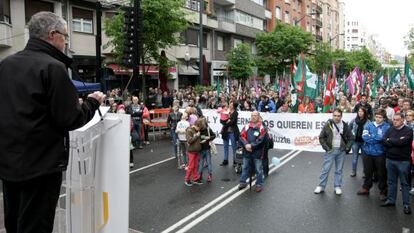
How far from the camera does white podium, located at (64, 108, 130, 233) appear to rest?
2.81 meters

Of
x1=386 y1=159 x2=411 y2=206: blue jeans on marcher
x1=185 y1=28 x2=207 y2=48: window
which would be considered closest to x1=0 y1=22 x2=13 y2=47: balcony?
x1=185 y1=28 x2=207 y2=48: window

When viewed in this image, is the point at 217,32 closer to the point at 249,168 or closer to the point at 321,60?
the point at 321,60

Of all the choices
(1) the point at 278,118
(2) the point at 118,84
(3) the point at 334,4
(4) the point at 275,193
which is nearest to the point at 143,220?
(4) the point at 275,193

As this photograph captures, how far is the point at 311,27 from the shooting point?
74.8m

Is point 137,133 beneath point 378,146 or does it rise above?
beneath

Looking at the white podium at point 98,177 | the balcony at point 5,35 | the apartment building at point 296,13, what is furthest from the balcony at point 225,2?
the white podium at point 98,177

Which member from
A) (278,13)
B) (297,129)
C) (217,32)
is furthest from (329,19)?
(297,129)

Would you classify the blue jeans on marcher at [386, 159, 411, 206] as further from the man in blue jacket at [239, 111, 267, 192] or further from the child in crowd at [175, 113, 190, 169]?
the child in crowd at [175, 113, 190, 169]

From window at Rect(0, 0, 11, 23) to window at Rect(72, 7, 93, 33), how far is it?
417 centimetres

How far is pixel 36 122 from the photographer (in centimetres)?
235

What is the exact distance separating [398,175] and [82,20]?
2193 cm

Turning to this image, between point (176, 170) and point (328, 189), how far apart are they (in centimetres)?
410

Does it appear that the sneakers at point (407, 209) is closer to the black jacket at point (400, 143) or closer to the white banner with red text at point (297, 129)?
the black jacket at point (400, 143)

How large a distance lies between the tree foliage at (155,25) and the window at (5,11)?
194 inches
